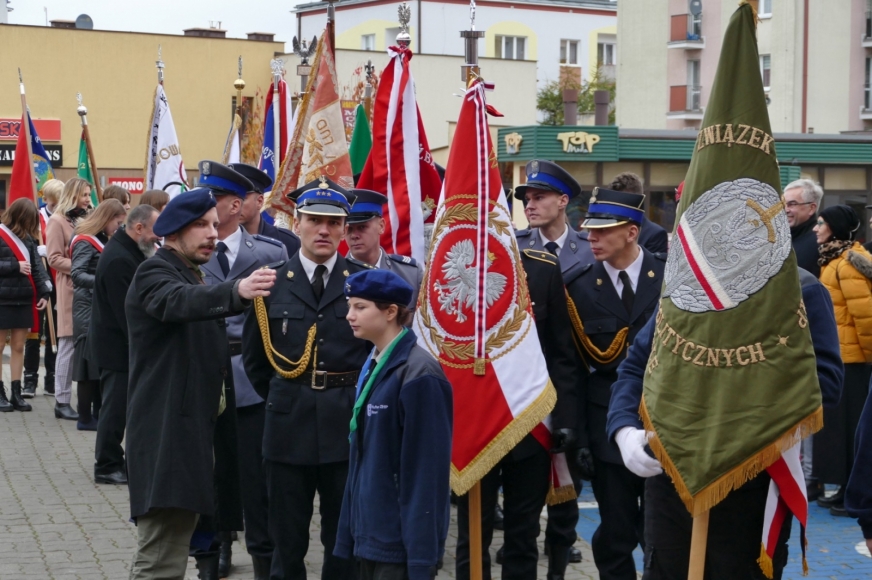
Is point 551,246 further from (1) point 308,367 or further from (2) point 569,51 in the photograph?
(2) point 569,51

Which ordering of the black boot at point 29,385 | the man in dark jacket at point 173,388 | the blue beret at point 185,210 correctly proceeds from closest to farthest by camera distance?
1. the man in dark jacket at point 173,388
2. the blue beret at point 185,210
3. the black boot at point 29,385

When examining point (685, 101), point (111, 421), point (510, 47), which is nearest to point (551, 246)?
point (111, 421)

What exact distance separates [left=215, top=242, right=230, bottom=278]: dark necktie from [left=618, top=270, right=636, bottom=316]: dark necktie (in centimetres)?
235

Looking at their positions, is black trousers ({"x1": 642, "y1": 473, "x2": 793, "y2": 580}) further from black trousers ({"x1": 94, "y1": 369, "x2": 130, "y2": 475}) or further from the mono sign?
the mono sign

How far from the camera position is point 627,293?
6012 millimetres

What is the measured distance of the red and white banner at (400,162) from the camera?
735 centimetres

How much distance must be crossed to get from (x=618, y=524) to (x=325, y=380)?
1565 millimetres

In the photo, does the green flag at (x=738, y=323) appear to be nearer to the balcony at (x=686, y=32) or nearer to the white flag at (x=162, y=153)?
the white flag at (x=162, y=153)

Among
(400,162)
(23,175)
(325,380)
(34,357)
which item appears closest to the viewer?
(325,380)

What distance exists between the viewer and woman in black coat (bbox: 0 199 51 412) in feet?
38.0

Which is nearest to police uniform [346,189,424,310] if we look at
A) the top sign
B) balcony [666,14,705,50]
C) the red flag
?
the red flag

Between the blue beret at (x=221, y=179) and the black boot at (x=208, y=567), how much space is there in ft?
6.92

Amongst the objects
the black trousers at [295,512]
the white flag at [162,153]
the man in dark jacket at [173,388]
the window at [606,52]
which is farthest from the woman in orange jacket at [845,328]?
the window at [606,52]

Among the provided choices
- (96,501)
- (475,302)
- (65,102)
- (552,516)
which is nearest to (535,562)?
(552,516)
